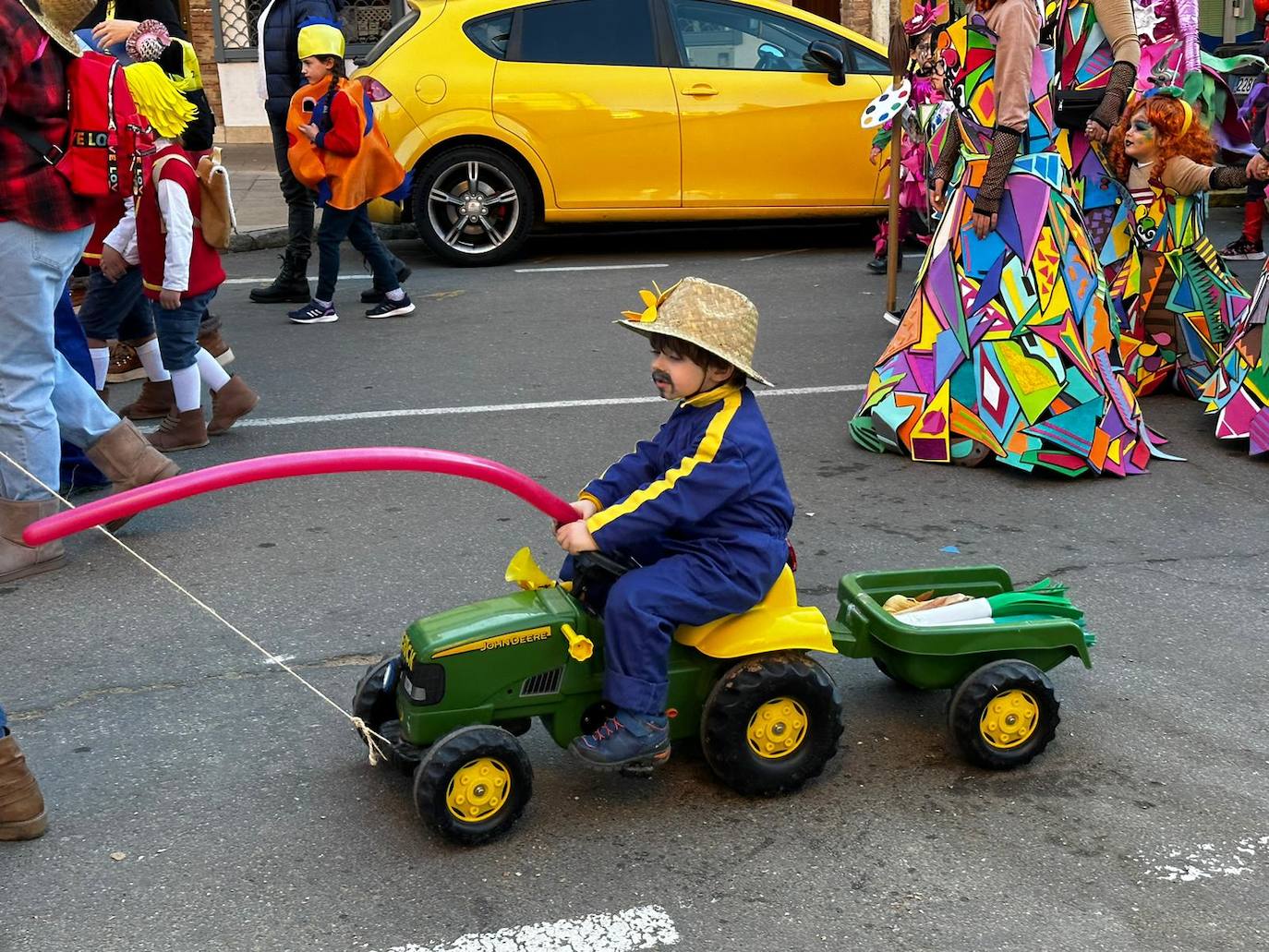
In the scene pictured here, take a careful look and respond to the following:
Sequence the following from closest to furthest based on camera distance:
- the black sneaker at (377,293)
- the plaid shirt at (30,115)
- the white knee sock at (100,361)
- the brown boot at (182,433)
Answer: the plaid shirt at (30,115), the brown boot at (182,433), the white knee sock at (100,361), the black sneaker at (377,293)

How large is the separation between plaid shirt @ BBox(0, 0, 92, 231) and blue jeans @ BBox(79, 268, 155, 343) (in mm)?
1595

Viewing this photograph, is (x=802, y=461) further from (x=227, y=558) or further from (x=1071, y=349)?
(x=227, y=558)

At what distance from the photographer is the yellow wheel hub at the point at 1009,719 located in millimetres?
3607

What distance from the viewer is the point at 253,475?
9.55 ft

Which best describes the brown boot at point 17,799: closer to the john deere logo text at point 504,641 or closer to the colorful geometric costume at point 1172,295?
the john deere logo text at point 504,641

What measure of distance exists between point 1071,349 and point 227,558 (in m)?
3.32

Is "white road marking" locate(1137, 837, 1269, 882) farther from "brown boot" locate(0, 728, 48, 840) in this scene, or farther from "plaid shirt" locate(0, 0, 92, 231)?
"plaid shirt" locate(0, 0, 92, 231)

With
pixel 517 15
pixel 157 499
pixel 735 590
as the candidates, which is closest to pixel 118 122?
pixel 157 499

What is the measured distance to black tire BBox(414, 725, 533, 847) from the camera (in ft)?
10.5

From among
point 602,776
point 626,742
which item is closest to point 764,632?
point 626,742

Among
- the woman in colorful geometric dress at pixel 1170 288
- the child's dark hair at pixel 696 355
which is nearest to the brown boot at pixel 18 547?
the child's dark hair at pixel 696 355

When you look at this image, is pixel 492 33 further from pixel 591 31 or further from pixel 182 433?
pixel 182 433

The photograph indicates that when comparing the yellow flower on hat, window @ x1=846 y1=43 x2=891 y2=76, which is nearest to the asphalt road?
the yellow flower on hat

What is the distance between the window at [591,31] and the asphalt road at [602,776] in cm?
472
